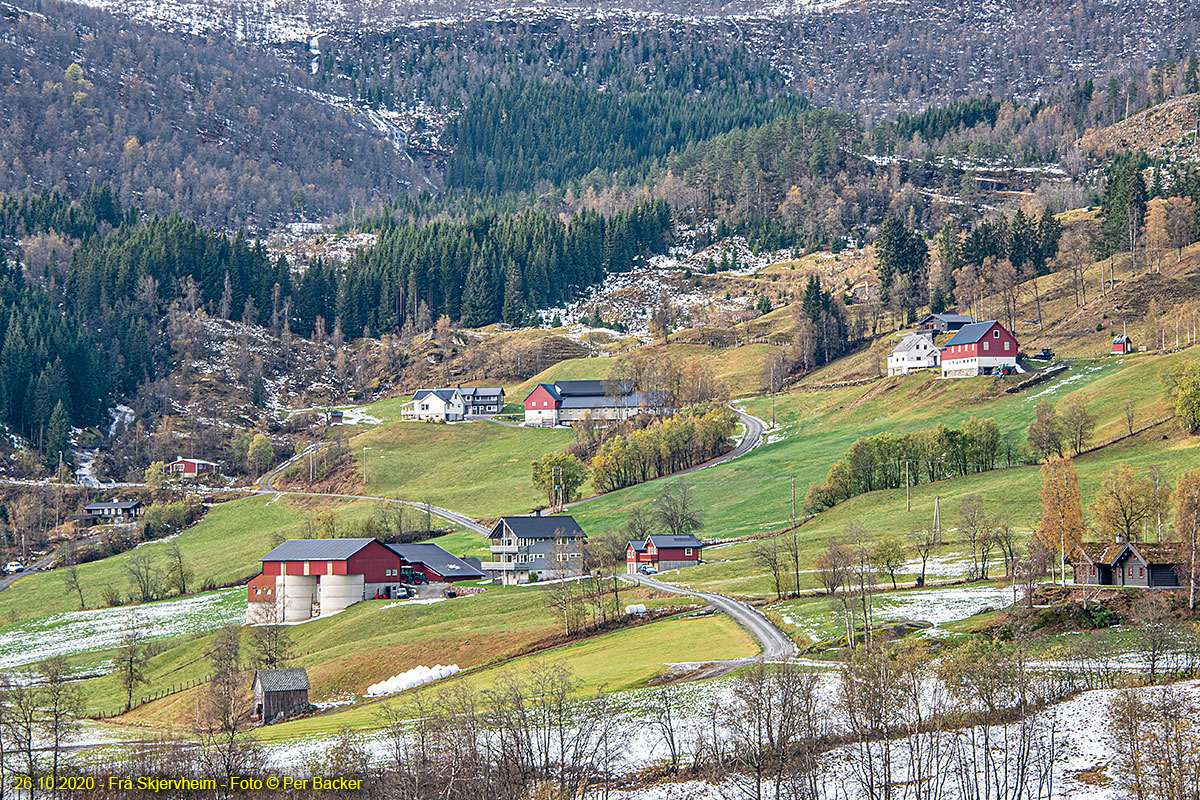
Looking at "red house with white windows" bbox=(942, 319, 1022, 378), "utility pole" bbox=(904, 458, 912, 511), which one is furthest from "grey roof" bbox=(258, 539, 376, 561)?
"red house with white windows" bbox=(942, 319, 1022, 378)

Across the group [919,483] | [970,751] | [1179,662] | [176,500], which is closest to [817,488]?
[919,483]

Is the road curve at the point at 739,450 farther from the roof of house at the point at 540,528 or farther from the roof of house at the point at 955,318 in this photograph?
the roof of house at the point at 955,318

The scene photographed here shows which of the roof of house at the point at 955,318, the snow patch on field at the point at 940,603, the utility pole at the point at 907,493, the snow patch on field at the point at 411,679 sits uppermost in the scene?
the roof of house at the point at 955,318

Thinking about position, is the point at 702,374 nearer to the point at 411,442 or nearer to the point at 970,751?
the point at 411,442

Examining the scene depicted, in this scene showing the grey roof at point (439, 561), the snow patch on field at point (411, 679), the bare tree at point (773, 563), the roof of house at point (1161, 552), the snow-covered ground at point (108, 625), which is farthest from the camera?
the grey roof at point (439, 561)

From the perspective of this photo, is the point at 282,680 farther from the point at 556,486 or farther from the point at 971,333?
the point at 971,333

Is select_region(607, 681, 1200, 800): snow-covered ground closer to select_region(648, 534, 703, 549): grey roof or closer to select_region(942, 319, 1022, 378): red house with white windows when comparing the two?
select_region(648, 534, 703, 549): grey roof

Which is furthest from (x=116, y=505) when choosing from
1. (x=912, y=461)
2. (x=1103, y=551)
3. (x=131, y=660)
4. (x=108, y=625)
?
(x=1103, y=551)

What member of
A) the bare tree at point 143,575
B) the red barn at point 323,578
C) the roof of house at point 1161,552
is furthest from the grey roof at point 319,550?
the roof of house at point 1161,552
